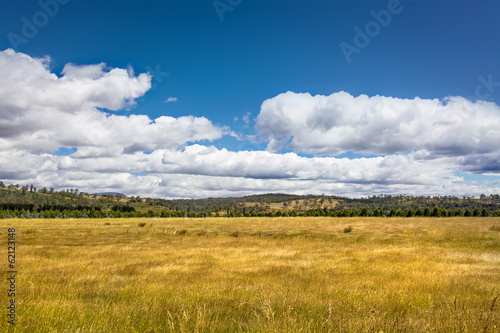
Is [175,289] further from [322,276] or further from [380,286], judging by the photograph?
[380,286]

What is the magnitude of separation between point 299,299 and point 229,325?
2816 mm

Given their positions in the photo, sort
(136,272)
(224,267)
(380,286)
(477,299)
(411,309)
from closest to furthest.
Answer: (411,309) → (477,299) → (380,286) → (136,272) → (224,267)

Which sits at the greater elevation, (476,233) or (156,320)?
(156,320)

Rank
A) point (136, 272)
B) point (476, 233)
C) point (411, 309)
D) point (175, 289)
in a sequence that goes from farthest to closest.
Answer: point (476, 233), point (136, 272), point (175, 289), point (411, 309)

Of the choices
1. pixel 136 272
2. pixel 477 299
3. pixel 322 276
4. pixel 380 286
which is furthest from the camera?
pixel 136 272

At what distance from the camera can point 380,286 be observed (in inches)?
431

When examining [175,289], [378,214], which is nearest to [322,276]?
[175,289]

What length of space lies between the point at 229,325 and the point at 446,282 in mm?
9450

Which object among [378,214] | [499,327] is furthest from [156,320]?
[378,214]

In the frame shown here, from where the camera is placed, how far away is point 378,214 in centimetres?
14400

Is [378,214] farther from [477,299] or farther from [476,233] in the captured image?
[477,299]

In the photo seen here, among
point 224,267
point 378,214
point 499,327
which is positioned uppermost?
point 499,327

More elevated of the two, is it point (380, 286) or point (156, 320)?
point (156, 320)

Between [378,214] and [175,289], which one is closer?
[175,289]
